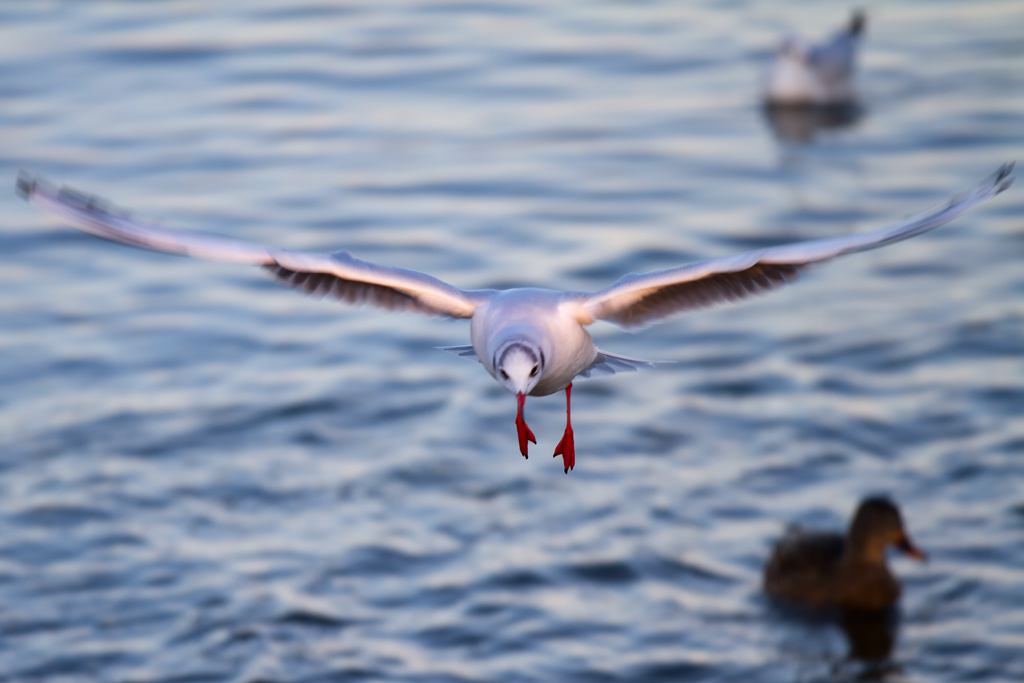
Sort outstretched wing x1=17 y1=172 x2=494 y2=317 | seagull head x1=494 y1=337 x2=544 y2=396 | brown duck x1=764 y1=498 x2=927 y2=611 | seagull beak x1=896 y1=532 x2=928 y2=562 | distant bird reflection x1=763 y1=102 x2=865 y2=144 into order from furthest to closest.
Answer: distant bird reflection x1=763 y1=102 x2=865 y2=144, seagull beak x1=896 y1=532 x2=928 y2=562, brown duck x1=764 y1=498 x2=927 y2=611, outstretched wing x1=17 y1=172 x2=494 y2=317, seagull head x1=494 y1=337 x2=544 y2=396

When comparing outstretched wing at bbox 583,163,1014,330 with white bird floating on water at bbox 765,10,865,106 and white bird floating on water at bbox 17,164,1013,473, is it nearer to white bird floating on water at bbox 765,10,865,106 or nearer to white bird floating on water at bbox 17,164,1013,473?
white bird floating on water at bbox 17,164,1013,473

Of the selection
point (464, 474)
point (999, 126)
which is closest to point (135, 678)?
point (464, 474)

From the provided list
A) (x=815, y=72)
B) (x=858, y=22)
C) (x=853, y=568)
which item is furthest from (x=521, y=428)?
(x=858, y=22)

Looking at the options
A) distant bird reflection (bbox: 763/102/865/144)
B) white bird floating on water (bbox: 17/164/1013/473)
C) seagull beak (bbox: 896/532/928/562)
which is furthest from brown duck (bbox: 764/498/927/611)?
distant bird reflection (bbox: 763/102/865/144)

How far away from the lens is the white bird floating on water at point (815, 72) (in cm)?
1930

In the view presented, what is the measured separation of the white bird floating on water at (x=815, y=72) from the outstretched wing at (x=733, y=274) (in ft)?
42.5

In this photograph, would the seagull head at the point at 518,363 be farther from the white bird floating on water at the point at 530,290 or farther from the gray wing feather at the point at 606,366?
the gray wing feather at the point at 606,366

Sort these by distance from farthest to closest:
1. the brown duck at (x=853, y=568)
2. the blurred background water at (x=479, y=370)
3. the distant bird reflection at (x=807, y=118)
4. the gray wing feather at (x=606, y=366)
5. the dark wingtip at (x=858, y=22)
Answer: the dark wingtip at (x=858, y=22) < the distant bird reflection at (x=807, y=118) < the brown duck at (x=853, y=568) < the blurred background water at (x=479, y=370) < the gray wing feather at (x=606, y=366)

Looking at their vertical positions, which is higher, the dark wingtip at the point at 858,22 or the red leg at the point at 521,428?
the dark wingtip at the point at 858,22

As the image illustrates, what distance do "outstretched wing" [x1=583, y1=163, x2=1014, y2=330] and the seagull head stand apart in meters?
0.70

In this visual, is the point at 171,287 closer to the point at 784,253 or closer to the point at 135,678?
the point at 135,678

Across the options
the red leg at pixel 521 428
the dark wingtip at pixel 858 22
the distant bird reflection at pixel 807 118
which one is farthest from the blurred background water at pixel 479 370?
the red leg at pixel 521 428

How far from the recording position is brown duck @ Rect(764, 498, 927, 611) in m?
10.9

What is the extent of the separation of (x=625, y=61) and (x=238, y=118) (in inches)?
225
